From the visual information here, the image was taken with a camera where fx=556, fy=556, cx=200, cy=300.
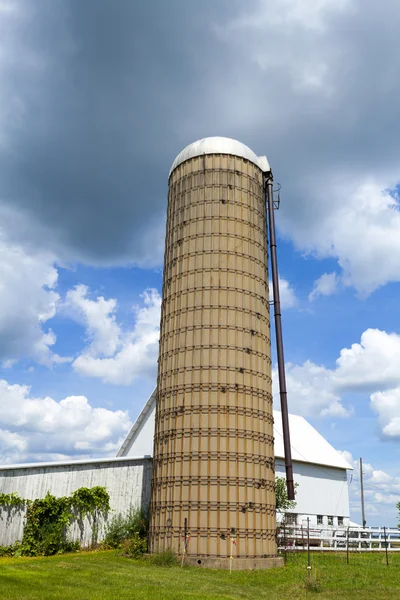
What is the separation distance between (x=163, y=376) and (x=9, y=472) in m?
13.4

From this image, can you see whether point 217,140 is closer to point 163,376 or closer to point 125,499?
point 163,376

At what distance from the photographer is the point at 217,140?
36406 mm

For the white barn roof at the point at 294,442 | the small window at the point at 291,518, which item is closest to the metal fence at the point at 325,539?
the small window at the point at 291,518

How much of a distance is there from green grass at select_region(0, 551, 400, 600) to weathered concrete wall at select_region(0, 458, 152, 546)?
5.52 metres

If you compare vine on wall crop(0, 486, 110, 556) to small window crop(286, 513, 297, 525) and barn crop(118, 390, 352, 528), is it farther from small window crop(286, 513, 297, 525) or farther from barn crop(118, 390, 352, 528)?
small window crop(286, 513, 297, 525)

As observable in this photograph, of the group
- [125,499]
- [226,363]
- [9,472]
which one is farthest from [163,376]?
[9,472]

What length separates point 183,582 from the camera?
71.6ft

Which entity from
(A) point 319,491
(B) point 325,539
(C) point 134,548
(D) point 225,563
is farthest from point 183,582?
(A) point 319,491

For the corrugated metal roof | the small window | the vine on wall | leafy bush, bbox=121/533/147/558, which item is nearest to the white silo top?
the vine on wall

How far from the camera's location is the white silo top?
3594 centimetres

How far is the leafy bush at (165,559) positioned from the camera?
27.4 m

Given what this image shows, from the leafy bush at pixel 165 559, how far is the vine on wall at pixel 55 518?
286 inches

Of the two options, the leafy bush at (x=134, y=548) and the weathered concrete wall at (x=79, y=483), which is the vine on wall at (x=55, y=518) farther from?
the leafy bush at (x=134, y=548)

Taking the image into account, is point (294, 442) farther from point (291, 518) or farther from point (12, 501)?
point (12, 501)
